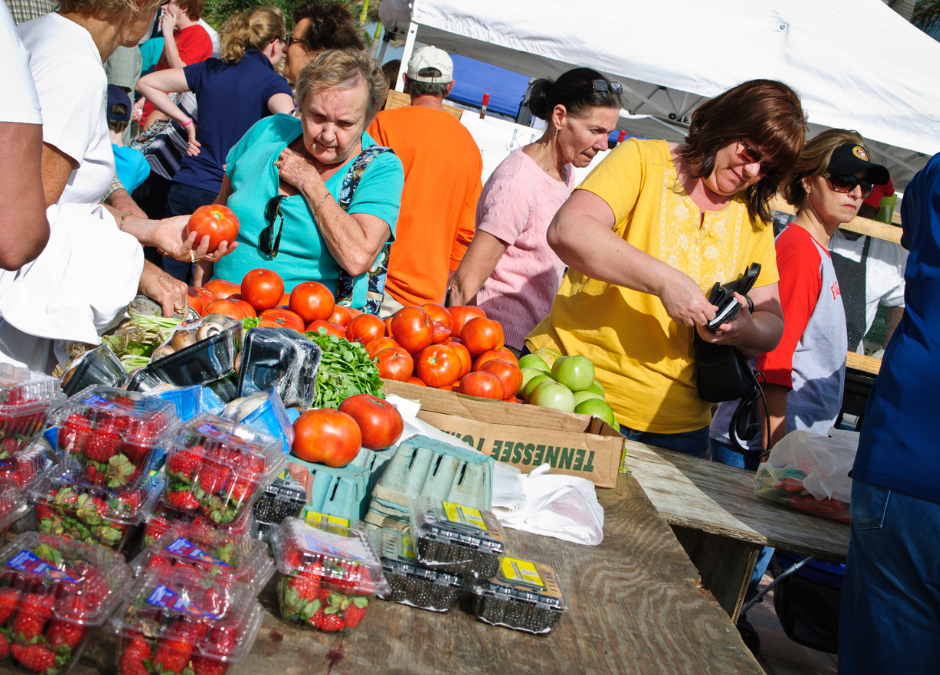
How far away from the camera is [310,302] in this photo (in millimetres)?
2410

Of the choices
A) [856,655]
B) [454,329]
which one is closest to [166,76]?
[454,329]

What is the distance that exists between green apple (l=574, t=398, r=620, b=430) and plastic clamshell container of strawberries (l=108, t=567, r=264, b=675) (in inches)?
60.7

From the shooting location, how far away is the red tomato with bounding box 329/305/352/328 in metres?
2.58

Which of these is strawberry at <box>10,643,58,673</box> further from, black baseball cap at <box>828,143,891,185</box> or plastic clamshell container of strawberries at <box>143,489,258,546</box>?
black baseball cap at <box>828,143,891,185</box>

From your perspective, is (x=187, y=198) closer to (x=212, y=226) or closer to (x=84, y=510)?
(x=212, y=226)

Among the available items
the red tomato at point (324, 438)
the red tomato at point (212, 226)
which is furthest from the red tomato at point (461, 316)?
the red tomato at point (324, 438)

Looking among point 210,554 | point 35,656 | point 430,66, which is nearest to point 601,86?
point 430,66

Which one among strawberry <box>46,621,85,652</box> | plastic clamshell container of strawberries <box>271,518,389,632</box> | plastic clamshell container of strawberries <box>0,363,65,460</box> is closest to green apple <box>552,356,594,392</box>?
plastic clamshell container of strawberries <box>271,518,389,632</box>

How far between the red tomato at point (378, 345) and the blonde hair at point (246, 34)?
8.33ft

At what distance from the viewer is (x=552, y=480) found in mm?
2051

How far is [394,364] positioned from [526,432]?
522mm

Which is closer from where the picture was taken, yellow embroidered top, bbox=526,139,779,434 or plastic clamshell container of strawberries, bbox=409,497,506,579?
plastic clamshell container of strawberries, bbox=409,497,506,579

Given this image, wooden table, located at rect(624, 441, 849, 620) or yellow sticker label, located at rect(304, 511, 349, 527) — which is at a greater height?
yellow sticker label, located at rect(304, 511, 349, 527)

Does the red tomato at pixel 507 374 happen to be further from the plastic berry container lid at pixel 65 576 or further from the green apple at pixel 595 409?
the plastic berry container lid at pixel 65 576
